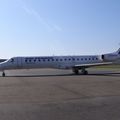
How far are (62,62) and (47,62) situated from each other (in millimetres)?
2250

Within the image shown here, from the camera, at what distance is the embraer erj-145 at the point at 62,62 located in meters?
41.7

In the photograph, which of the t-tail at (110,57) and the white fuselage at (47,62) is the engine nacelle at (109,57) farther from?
the white fuselage at (47,62)

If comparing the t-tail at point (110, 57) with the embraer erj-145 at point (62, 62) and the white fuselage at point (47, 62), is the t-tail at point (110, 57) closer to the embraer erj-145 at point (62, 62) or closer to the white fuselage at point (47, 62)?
the embraer erj-145 at point (62, 62)

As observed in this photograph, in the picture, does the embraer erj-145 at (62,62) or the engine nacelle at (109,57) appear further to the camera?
the engine nacelle at (109,57)

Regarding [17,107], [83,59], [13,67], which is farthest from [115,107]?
[83,59]

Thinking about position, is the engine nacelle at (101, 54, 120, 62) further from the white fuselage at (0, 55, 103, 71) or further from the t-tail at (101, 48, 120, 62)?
the white fuselage at (0, 55, 103, 71)

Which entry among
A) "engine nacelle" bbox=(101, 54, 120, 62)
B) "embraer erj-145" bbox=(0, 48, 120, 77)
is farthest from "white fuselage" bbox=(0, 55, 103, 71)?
"engine nacelle" bbox=(101, 54, 120, 62)

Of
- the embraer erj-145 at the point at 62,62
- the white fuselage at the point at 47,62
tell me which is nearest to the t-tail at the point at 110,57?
the embraer erj-145 at the point at 62,62

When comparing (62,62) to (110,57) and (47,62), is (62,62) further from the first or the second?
(110,57)

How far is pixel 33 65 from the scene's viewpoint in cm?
4269

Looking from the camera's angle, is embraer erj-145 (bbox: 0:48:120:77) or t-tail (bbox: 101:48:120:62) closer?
embraer erj-145 (bbox: 0:48:120:77)

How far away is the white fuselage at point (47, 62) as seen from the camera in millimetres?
41594

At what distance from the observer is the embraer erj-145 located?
41688 mm

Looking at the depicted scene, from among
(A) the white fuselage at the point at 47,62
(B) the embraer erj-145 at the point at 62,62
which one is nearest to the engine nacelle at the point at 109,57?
(B) the embraer erj-145 at the point at 62,62
